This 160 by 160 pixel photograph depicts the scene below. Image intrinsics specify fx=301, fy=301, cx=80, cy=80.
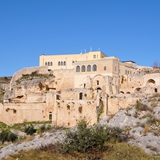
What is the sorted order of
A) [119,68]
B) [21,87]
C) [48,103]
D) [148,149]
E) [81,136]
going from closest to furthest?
[81,136], [148,149], [48,103], [119,68], [21,87]

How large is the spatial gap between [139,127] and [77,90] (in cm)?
1818

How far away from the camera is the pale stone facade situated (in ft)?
123

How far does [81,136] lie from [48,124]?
2387 cm

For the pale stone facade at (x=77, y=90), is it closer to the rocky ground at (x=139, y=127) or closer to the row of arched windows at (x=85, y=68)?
the row of arched windows at (x=85, y=68)

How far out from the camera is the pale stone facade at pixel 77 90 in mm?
37600

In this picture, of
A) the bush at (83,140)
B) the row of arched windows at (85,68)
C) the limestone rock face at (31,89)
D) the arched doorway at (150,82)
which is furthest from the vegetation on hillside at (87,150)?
the limestone rock face at (31,89)

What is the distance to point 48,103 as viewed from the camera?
43031mm

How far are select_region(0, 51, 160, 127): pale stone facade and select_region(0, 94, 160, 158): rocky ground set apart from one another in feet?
11.1

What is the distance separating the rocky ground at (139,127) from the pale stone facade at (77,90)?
3.38 metres

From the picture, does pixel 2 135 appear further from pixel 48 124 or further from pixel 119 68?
pixel 119 68

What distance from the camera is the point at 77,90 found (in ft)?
141

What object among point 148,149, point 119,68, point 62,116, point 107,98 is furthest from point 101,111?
point 148,149

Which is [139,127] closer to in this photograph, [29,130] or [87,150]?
[87,150]

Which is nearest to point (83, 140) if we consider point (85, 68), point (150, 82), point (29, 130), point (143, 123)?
point (143, 123)
